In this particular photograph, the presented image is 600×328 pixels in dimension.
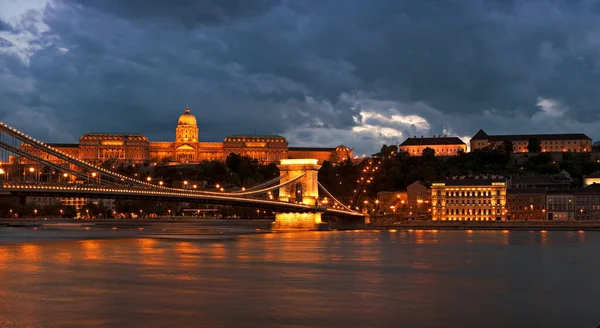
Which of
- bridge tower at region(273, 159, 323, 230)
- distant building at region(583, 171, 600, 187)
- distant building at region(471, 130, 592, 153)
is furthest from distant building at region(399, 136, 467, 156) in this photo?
bridge tower at region(273, 159, 323, 230)

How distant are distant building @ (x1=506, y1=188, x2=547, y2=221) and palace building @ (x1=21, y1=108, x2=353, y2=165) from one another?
69791 mm

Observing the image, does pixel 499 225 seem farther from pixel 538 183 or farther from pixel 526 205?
pixel 538 183

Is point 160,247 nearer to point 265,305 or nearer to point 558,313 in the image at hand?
point 265,305

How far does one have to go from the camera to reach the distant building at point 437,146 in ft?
440

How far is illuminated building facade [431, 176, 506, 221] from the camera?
7875cm

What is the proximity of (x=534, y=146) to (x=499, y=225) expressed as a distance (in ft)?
177

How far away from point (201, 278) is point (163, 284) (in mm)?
1878

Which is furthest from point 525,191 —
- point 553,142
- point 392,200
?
point 553,142

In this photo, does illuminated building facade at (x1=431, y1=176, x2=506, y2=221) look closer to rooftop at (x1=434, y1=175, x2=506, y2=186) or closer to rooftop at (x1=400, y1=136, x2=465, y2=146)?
rooftop at (x1=434, y1=175, x2=506, y2=186)

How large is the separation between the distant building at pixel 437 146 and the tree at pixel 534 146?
1216 cm

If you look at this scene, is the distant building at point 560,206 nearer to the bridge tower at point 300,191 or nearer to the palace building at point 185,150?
the bridge tower at point 300,191

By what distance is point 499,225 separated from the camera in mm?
71562

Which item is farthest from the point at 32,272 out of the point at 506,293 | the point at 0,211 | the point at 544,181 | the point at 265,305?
the point at 0,211

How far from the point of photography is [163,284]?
25.2 metres
